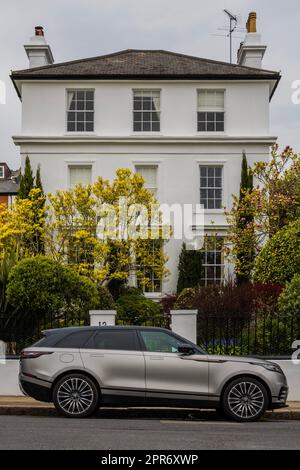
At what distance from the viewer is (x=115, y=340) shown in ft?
41.4

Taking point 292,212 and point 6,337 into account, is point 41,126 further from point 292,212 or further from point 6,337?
point 6,337

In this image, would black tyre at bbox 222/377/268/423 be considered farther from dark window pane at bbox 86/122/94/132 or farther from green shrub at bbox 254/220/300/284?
dark window pane at bbox 86/122/94/132

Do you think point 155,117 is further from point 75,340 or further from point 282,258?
point 75,340

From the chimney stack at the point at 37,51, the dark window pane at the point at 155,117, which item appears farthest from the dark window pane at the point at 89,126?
the chimney stack at the point at 37,51

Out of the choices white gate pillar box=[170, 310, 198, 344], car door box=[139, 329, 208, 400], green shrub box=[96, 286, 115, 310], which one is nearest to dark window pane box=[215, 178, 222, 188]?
green shrub box=[96, 286, 115, 310]

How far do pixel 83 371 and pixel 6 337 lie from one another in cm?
432

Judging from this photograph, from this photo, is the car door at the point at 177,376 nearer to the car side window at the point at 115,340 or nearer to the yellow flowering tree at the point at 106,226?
the car side window at the point at 115,340

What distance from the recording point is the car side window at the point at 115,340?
1253 cm

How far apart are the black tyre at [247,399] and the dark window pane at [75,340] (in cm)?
234

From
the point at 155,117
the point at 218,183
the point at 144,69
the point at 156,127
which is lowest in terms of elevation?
the point at 218,183

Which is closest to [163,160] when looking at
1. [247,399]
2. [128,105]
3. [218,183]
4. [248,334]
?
[218,183]

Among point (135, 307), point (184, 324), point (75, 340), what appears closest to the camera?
point (75, 340)

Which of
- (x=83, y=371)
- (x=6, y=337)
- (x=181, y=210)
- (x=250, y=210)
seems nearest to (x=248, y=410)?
(x=83, y=371)

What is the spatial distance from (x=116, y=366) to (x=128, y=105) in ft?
77.7
